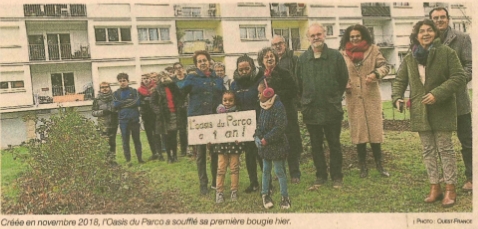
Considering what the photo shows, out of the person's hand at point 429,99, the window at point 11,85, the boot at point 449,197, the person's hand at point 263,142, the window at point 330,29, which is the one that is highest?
the window at point 330,29

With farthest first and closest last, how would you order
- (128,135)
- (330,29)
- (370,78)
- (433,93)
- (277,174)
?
(128,135), (330,29), (370,78), (277,174), (433,93)

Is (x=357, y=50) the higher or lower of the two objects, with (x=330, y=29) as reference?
lower

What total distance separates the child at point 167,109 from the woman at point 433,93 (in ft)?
5.24

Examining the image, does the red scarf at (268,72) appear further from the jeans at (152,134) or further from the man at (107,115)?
the man at (107,115)

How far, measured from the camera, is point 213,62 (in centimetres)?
323

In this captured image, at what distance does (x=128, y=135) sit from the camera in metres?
3.35

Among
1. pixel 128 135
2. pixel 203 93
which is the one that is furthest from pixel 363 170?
pixel 128 135

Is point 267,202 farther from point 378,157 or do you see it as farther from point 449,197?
point 449,197

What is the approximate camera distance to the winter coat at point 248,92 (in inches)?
121

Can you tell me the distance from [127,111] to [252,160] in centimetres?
105

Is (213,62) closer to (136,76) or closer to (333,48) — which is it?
(136,76)

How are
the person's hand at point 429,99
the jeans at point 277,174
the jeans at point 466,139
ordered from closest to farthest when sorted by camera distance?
the person's hand at point 429,99 → the jeans at point 277,174 → the jeans at point 466,139

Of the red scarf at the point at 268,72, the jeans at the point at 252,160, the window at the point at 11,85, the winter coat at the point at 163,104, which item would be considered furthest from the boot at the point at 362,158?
the window at the point at 11,85

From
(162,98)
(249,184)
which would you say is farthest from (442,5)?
(162,98)
